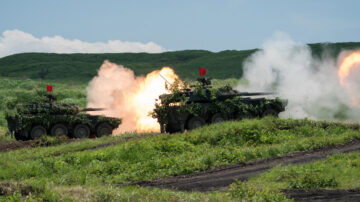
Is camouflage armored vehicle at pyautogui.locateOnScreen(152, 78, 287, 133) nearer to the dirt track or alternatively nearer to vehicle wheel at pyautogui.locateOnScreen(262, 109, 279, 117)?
vehicle wheel at pyautogui.locateOnScreen(262, 109, 279, 117)

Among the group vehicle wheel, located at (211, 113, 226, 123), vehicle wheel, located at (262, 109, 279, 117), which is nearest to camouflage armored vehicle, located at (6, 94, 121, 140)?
vehicle wheel, located at (211, 113, 226, 123)

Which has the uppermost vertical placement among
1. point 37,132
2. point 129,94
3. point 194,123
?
point 129,94

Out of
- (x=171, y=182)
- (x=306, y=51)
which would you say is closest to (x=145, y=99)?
(x=306, y=51)

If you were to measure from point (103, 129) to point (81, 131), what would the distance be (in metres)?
1.47

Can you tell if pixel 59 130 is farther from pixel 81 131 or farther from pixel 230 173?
pixel 230 173

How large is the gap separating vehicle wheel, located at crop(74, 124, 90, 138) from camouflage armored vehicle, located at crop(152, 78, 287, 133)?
636cm

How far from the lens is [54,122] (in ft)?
97.0

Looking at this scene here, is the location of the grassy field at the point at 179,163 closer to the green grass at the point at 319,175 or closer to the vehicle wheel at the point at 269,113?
the green grass at the point at 319,175

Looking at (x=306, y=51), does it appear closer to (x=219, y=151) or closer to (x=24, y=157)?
(x=219, y=151)

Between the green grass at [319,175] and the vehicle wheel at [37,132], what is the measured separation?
19.3 meters

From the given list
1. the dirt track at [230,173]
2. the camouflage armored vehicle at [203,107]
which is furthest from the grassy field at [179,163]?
the camouflage armored vehicle at [203,107]

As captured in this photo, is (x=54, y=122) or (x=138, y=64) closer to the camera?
(x=54, y=122)

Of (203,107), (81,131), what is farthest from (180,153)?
(81,131)

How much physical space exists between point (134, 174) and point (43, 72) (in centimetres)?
8876
